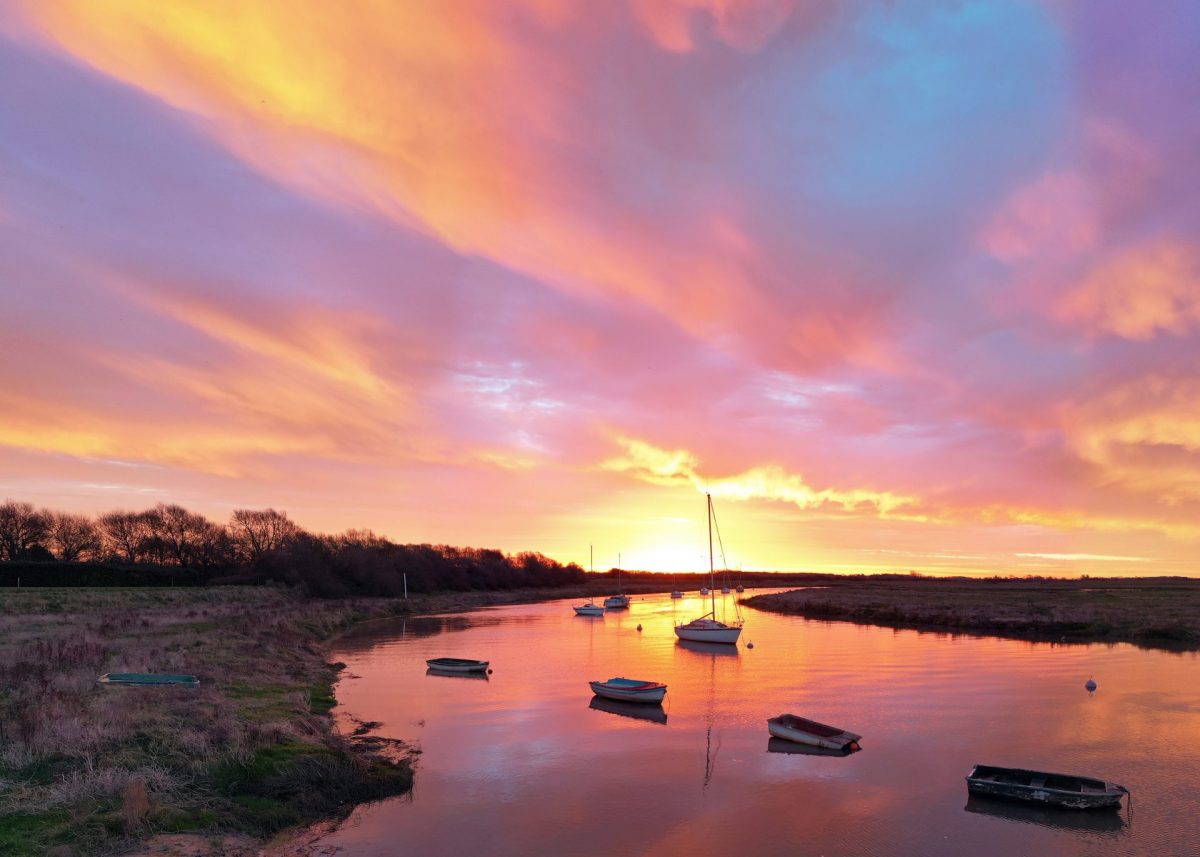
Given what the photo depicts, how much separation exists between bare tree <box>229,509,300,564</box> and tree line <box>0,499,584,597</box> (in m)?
0.19

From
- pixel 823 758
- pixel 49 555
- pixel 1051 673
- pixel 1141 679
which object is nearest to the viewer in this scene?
pixel 823 758

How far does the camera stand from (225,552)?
130m

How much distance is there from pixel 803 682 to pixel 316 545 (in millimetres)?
98604

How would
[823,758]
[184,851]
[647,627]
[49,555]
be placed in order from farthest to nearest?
[49,555], [647,627], [823,758], [184,851]

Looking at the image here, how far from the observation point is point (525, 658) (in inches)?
2133

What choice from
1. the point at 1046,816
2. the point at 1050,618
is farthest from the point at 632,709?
the point at 1050,618

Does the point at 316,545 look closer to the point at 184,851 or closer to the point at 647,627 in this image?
the point at 647,627

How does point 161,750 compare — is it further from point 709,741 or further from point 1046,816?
point 1046,816

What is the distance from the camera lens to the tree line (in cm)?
10700

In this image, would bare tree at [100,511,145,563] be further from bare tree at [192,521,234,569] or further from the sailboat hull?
the sailboat hull

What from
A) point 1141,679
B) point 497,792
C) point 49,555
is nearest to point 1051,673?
point 1141,679

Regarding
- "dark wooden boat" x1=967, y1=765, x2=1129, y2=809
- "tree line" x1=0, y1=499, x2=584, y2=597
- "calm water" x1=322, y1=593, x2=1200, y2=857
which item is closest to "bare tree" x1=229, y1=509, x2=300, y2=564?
"tree line" x1=0, y1=499, x2=584, y2=597

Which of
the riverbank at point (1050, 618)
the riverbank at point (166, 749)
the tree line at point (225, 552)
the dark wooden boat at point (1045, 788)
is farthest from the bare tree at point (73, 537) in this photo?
the dark wooden boat at point (1045, 788)

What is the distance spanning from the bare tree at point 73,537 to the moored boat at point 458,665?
336 feet
